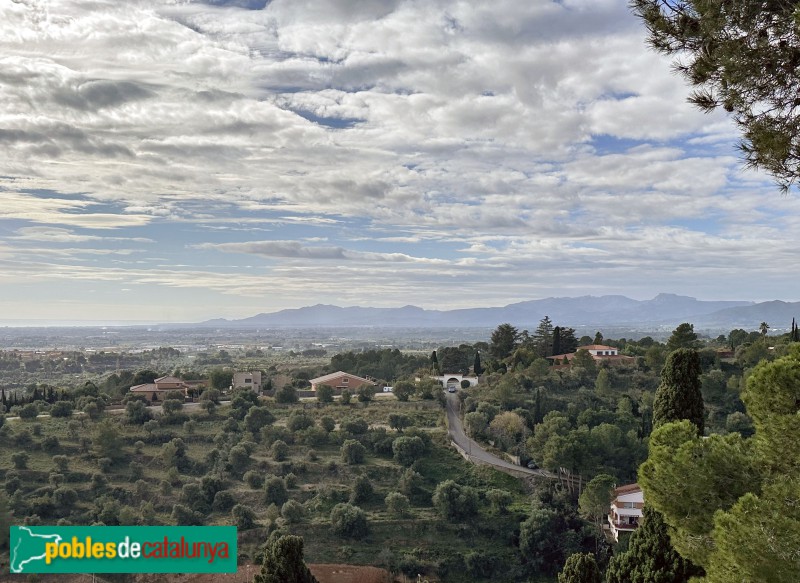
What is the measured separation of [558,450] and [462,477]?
429 cm

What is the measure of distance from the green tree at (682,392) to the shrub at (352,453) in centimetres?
1922

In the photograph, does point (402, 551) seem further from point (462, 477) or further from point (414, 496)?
point (462, 477)

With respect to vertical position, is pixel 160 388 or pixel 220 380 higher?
pixel 220 380

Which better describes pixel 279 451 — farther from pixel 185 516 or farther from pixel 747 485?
pixel 747 485

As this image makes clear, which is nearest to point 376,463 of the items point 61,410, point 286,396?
point 286,396

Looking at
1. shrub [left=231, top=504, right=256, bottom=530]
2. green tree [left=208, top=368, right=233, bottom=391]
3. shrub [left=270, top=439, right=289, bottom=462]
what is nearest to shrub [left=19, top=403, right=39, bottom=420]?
green tree [left=208, top=368, right=233, bottom=391]

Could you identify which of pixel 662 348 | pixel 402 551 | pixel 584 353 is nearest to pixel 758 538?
pixel 402 551

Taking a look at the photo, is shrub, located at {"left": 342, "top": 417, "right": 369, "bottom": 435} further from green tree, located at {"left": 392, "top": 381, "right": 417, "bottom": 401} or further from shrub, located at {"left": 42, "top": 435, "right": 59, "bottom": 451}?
shrub, located at {"left": 42, "top": 435, "right": 59, "bottom": 451}

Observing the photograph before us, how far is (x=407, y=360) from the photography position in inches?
2170

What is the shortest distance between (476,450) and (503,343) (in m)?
19.8

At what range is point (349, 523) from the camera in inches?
882

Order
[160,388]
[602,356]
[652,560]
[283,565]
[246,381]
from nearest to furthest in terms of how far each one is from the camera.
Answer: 1. [652,560]
2. [283,565]
3. [160,388]
4. [602,356]
5. [246,381]

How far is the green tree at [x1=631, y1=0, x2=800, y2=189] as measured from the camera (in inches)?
226

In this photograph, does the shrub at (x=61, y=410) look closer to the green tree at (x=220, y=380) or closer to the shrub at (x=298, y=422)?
the green tree at (x=220, y=380)
